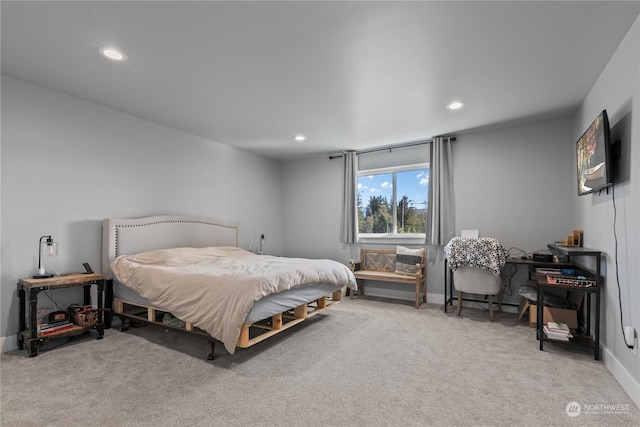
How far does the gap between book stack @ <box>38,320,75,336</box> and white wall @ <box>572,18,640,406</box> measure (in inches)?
189

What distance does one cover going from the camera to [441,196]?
494cm

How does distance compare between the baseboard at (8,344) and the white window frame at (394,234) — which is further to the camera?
the white window frame at (394,234)

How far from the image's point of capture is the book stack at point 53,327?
9.88 feet

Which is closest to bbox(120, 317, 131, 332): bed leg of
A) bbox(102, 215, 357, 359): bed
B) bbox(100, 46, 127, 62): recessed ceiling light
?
bbox(102, 215, 357, 359): bed

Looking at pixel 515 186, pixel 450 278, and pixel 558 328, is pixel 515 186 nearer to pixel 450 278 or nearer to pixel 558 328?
pixel 450 278

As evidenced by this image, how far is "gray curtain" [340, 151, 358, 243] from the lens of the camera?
5.82m

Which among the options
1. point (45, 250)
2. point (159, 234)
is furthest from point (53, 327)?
point (159, 234)

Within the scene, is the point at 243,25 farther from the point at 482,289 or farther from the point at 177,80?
the point at 482,289

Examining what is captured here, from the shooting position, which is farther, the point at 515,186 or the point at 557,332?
the point at 515,186

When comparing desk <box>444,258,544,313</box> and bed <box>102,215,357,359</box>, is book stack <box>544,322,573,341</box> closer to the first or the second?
desk <box>444,258,544,313</box>

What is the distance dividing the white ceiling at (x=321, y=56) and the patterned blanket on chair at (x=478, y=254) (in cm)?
165

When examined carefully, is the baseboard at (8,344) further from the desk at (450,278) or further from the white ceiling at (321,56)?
the desk at (450,278)

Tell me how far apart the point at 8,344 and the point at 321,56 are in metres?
3.99

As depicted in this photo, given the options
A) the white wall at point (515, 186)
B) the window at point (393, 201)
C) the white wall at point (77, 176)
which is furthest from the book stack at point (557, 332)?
the white wall at point (77, 176)
